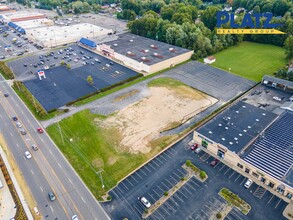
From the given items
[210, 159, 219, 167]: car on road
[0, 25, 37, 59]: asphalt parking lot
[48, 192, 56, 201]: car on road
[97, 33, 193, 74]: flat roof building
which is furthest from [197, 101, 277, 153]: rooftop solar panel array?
[0, 25, 37, 59]: asphalt parking lot

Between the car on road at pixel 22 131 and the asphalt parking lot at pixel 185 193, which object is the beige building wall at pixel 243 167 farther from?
the car on road at pixel 22 131

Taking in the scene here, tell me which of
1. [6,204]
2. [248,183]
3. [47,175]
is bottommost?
[6,204]

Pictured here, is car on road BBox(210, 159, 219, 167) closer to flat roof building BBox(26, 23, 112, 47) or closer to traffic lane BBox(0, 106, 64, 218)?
traffic lane BBox(0, 106, 64, 218)

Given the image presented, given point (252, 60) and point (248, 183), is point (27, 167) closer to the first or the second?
point (248, 183)

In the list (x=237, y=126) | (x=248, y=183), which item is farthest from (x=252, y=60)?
(x=248, y=183)

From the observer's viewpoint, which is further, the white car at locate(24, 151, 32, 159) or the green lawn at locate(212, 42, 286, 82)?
the green lawn at locate(212, 42, 286, 82)

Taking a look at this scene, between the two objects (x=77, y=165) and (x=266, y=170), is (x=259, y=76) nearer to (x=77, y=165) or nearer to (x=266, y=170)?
(x=266, y=170)

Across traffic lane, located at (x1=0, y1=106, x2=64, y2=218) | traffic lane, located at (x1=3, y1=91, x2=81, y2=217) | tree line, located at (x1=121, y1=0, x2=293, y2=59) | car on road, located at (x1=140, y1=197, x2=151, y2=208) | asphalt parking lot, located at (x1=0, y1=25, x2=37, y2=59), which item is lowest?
asphalt parking lot, located at (x1=0, y1=25, x2=37, y2=59)
